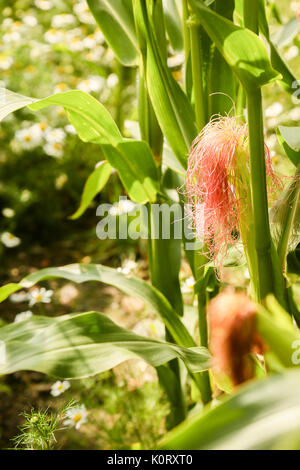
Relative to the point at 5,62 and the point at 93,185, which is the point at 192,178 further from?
the point at 5,62

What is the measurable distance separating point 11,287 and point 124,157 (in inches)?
10.1

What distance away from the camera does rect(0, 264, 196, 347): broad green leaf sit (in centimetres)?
Result: 80

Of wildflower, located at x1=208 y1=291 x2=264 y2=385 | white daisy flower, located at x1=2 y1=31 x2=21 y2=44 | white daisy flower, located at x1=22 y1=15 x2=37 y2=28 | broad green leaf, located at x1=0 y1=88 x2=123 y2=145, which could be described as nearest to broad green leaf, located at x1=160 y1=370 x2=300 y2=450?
wildflower, located at x1=208 y1=291 x2=264 y2=385

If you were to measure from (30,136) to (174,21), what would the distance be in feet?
2.75

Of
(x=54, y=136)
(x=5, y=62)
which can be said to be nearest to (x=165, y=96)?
(x=54, y=136)

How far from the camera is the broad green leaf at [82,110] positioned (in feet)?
2.03

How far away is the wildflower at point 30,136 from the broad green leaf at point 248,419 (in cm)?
134

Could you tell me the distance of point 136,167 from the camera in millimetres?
741

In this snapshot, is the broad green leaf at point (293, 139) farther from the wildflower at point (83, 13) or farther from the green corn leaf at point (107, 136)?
the wildflower at point (83, 13)

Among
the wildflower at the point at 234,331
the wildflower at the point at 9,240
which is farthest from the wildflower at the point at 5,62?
the wildflower at the point at 234,331

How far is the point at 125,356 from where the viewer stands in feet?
2.11

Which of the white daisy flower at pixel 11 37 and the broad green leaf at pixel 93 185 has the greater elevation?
the white daisy flower at pixel 11 37

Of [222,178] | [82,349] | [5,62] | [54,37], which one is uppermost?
[54,37]
